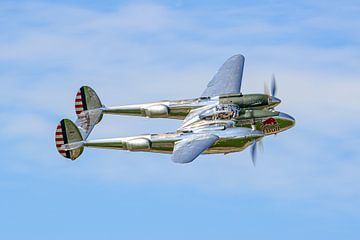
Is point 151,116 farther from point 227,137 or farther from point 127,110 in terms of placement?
point 227,137

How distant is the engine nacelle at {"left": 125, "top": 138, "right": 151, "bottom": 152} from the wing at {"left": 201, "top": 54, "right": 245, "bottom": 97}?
11648mm

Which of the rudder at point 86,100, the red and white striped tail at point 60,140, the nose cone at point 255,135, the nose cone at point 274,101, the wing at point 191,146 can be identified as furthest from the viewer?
the rudder at point 86,100

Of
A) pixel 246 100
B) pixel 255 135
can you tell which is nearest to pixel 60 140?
pixel 246 100

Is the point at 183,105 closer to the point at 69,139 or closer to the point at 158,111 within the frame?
the point at 158,111

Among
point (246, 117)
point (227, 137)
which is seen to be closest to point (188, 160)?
point (227, 137)

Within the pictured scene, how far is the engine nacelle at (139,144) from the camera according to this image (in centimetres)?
8519

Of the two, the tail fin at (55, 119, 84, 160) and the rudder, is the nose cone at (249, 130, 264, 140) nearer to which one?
the tail fin at (55, 119, 84, 160)

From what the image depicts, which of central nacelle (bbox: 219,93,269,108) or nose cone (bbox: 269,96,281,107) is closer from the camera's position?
central nacelle (bbox: 219,93,269,108)

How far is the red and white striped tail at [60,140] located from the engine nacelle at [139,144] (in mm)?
6155

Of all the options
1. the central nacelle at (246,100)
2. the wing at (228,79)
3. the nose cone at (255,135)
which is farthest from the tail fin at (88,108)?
the nose cone at (255,135)

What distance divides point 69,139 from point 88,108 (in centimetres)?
878

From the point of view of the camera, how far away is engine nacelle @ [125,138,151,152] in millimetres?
85188

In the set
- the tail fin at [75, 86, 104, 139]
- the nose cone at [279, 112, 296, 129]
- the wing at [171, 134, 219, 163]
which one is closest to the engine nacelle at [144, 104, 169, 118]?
the tail fin at [75, 86, 104, 139]

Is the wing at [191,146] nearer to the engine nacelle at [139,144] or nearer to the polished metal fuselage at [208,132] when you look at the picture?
the polished metal fuselage at [208,132]
